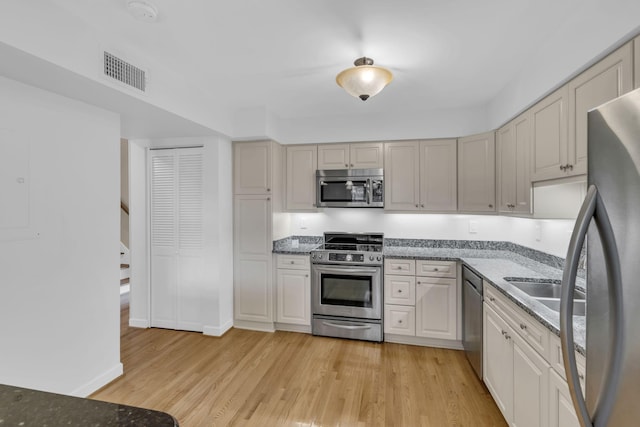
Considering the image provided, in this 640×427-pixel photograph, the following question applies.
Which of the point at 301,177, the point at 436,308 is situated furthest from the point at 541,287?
the point at 301,177

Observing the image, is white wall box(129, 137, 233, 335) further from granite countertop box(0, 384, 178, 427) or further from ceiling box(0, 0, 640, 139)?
granite countertop box(0, 384, 178, 427)

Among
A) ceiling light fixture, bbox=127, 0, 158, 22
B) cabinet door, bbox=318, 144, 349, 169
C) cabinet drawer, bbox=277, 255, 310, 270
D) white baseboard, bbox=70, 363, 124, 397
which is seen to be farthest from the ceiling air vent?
white baseboard, bbox=70, 363, 124, 397

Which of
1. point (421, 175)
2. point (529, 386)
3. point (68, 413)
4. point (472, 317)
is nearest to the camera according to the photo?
point (68, 413)

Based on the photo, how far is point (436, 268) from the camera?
3.06 meters

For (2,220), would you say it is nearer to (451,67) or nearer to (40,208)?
(40,208)

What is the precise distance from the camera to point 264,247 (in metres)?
3.54

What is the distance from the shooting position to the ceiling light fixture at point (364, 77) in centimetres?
203

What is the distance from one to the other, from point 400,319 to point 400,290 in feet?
1.02

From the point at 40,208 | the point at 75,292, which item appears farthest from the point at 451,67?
the point at 75,292

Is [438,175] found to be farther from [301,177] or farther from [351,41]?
[351,41]

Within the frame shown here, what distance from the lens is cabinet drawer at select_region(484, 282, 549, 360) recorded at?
4.64 feet

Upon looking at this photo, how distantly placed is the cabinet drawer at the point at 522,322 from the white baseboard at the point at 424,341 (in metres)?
1.13

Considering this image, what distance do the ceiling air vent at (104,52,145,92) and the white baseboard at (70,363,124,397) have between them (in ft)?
7.49

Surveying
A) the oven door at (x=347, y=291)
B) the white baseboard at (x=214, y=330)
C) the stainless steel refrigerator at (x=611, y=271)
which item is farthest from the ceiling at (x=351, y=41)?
the white baseboard at (x=214, y=330)
